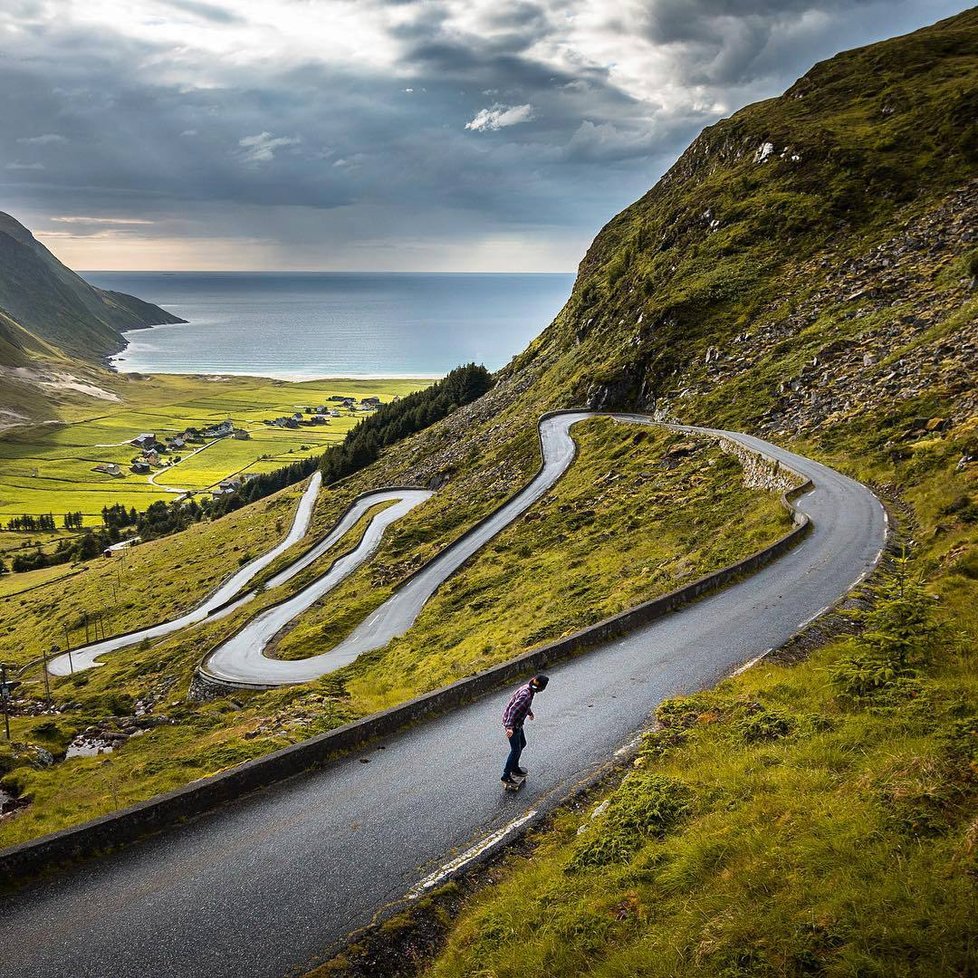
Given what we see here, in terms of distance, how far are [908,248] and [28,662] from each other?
94340 millimetres

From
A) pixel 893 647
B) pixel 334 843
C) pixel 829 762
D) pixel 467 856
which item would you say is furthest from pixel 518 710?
pixel 893 647

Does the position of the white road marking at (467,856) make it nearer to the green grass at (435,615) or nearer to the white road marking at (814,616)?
the green grass at (435,615)

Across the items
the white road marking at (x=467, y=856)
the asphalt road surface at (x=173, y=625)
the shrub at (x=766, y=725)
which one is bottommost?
the asphalt road surface at (x=173, y=625)

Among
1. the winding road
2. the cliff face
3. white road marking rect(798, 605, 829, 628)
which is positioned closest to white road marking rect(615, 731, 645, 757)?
the winding road

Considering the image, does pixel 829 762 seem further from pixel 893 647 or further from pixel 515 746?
pixel 515 746

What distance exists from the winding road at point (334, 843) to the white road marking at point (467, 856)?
0.04m

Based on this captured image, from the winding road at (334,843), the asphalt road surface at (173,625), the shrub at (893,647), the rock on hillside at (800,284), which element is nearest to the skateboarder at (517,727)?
the winding road at (334,843)

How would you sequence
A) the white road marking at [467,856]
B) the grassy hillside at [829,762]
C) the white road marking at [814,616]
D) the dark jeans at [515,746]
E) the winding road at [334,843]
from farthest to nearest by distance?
1. the white road marking at [814,616]
2. the dark jeans at [515,746]
3. the white road marking at [467,856]
4. the winding road at [334,843]
5. the grassy hillside at [829,762]

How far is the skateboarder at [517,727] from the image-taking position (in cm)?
1208

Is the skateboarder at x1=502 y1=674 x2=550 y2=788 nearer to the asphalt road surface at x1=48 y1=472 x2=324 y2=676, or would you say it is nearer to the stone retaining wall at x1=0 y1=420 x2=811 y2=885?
the stone retaining wall at x1=0 y1=420 x2=811 y2=885

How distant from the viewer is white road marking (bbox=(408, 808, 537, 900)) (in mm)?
9531

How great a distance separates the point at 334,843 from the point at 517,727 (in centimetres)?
382

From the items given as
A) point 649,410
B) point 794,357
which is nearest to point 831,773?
point 794,357

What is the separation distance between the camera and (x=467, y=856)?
10180 mm
